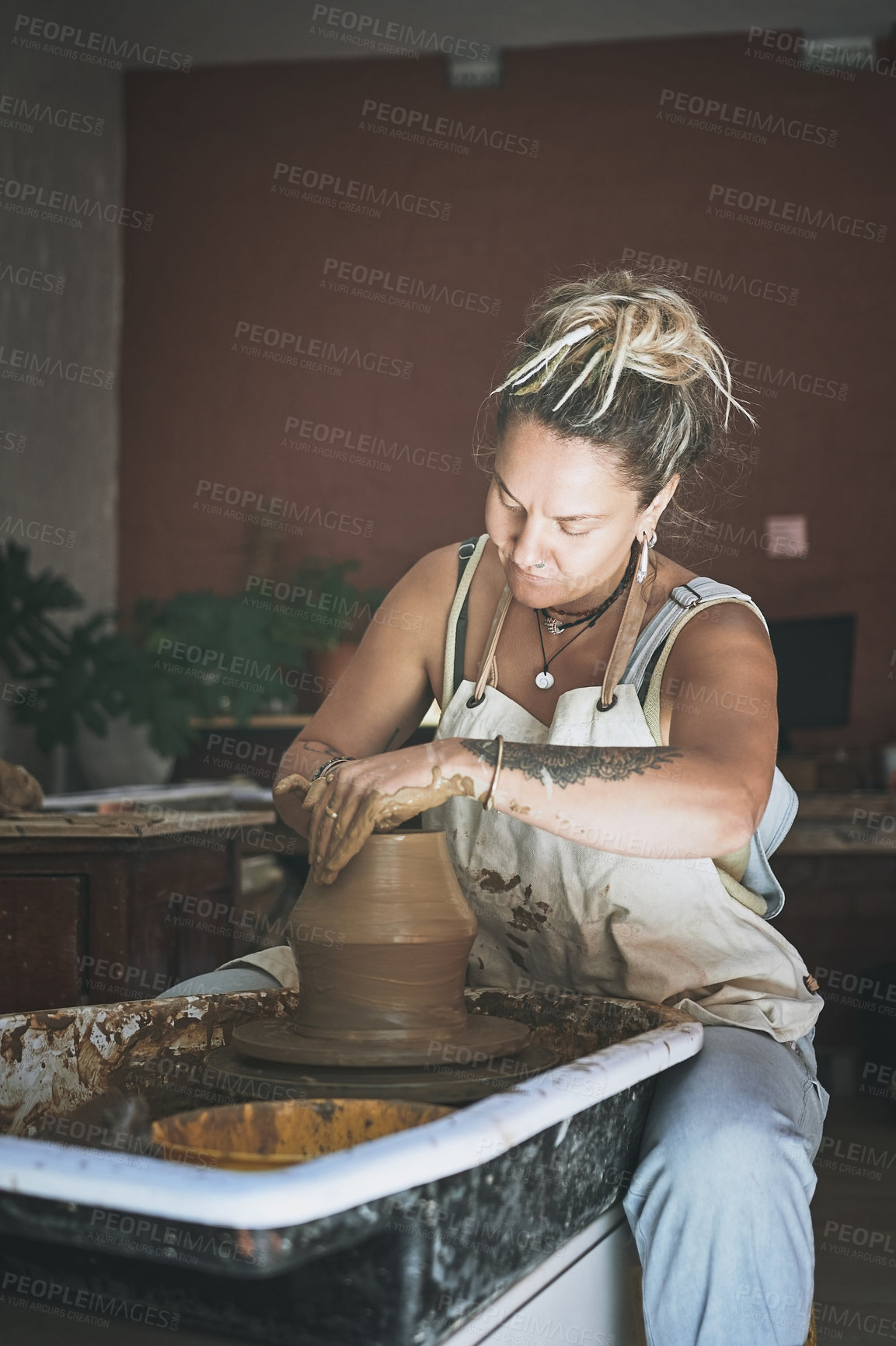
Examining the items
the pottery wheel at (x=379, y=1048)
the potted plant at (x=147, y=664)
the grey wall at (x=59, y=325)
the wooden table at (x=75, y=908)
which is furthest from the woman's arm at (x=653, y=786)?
the grey wall at (x=59, y=325)

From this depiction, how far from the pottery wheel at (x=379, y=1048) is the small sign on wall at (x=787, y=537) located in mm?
4462

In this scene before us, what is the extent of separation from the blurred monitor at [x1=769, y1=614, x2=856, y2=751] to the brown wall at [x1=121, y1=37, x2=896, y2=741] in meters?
0.61

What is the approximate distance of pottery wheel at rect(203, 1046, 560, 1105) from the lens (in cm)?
117

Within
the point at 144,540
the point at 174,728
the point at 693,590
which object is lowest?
the point at 174,728

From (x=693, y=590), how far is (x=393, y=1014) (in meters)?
0.70

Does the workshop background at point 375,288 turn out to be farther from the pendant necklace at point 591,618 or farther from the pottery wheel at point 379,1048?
the pottery wheel at point 379,1048

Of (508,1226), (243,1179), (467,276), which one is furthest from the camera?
(467,276)

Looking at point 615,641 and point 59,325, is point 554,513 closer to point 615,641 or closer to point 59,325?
point 615,641

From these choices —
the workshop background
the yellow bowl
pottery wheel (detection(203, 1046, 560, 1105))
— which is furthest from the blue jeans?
the workshop background

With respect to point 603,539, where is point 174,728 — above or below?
below

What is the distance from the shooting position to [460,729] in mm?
1729

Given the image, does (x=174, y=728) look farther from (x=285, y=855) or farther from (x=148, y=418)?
(x=148, y=418)

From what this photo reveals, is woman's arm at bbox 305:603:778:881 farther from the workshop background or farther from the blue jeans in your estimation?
the workshop background

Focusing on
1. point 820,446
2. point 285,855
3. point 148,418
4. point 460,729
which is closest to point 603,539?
point 460,729
